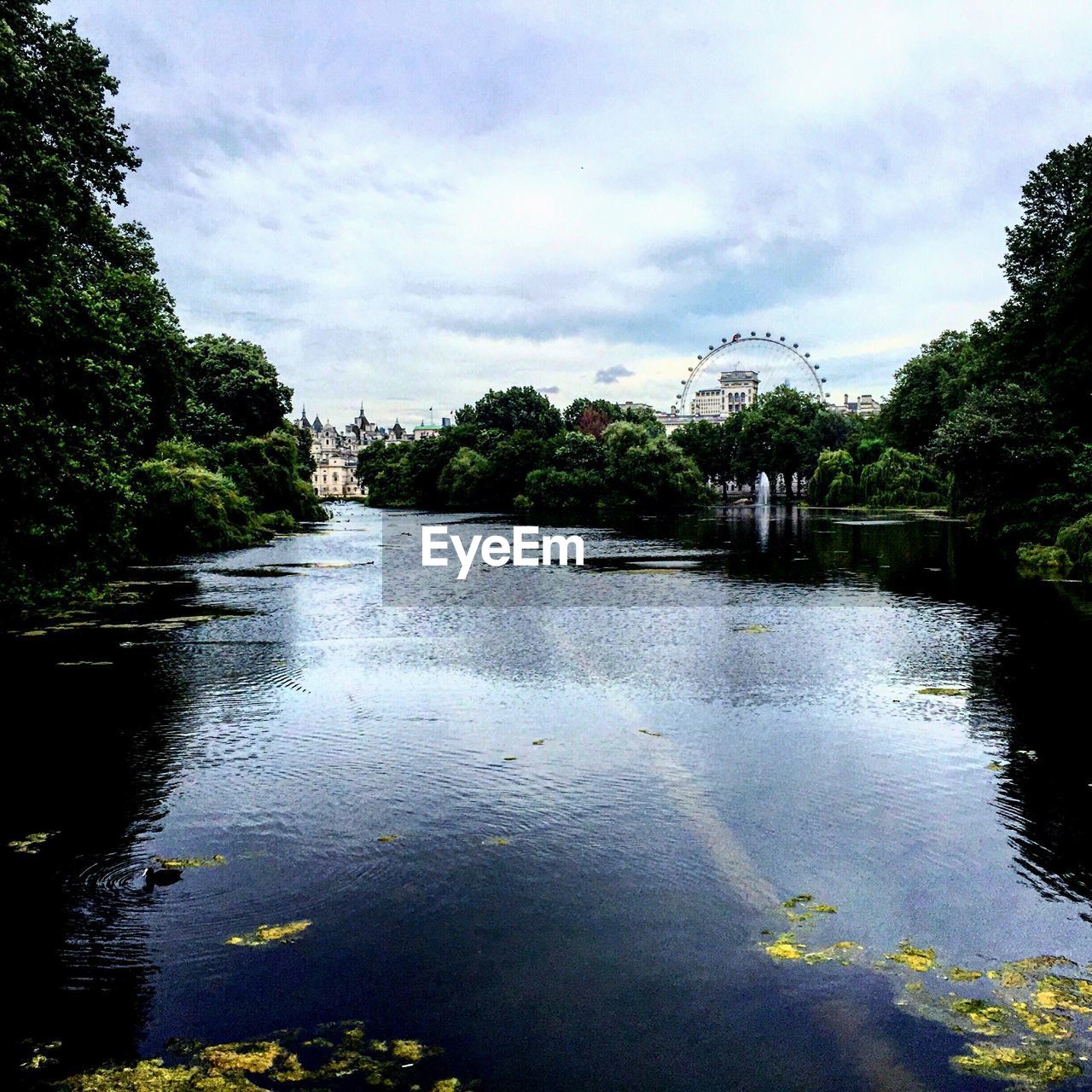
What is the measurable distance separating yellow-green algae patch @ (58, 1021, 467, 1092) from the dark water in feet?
0.65

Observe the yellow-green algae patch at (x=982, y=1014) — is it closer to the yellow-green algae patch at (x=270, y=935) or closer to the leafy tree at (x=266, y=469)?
the yellow-green algae patch at (x=270, y=935)

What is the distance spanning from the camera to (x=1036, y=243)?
48.2m

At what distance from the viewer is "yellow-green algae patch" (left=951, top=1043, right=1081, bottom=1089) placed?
666cm

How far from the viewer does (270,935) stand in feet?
28.7

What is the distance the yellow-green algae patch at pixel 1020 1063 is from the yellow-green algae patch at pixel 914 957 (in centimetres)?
112

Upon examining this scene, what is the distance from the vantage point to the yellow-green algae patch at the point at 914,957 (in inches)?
321

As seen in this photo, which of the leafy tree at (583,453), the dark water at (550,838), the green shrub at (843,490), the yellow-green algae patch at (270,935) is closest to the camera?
the dark water at (550,838)

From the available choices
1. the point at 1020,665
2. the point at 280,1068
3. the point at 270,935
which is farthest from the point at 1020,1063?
the point at 1020,665

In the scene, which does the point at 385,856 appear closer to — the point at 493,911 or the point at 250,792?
the point at 493,911

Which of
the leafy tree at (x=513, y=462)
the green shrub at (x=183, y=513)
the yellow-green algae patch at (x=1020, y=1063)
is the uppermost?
the leafy tree at (x=513, y=462)

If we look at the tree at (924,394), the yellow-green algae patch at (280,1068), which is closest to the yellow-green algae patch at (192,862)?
the yellow-green algae patch at (280,1068)

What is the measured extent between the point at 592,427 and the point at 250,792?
15517 centimetres

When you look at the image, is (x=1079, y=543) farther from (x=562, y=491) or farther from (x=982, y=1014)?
(x=562, y=491)

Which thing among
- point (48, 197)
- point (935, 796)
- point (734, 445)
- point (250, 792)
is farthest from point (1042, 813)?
point (734, 445)
